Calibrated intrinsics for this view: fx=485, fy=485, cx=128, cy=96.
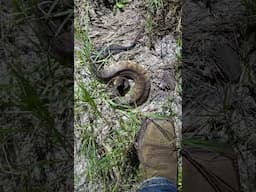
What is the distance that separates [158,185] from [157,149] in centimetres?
9

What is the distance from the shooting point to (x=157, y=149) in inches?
48.9

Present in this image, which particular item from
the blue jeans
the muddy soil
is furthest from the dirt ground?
the blue jeans

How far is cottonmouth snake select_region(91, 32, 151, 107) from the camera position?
4.10ft

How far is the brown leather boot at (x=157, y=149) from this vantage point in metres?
1.23

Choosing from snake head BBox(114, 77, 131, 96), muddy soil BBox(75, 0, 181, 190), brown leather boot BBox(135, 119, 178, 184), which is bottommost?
brown leather boot BBox(135, 119, 178, 184)

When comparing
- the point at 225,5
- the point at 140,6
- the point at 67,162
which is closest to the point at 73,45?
the point at 140,6

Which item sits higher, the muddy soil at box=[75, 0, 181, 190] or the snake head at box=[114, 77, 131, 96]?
the muddy soil at box=[75, 0, 181, 190]

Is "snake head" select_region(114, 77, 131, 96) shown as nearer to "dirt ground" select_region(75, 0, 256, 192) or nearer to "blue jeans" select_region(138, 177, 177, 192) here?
"dirt ground" select_region(75, 0, 256, 192)

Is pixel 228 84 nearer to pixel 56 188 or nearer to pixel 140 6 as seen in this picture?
pixel 140 6

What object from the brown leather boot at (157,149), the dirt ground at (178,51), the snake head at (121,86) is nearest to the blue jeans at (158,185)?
the brown leather boot at (157,149)

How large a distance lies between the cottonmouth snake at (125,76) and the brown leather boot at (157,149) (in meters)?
0.07

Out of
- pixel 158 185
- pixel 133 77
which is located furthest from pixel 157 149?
pixel 133 77

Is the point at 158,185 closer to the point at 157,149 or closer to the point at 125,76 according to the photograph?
the point at 157,149

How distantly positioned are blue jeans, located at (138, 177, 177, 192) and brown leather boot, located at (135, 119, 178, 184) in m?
0.01
